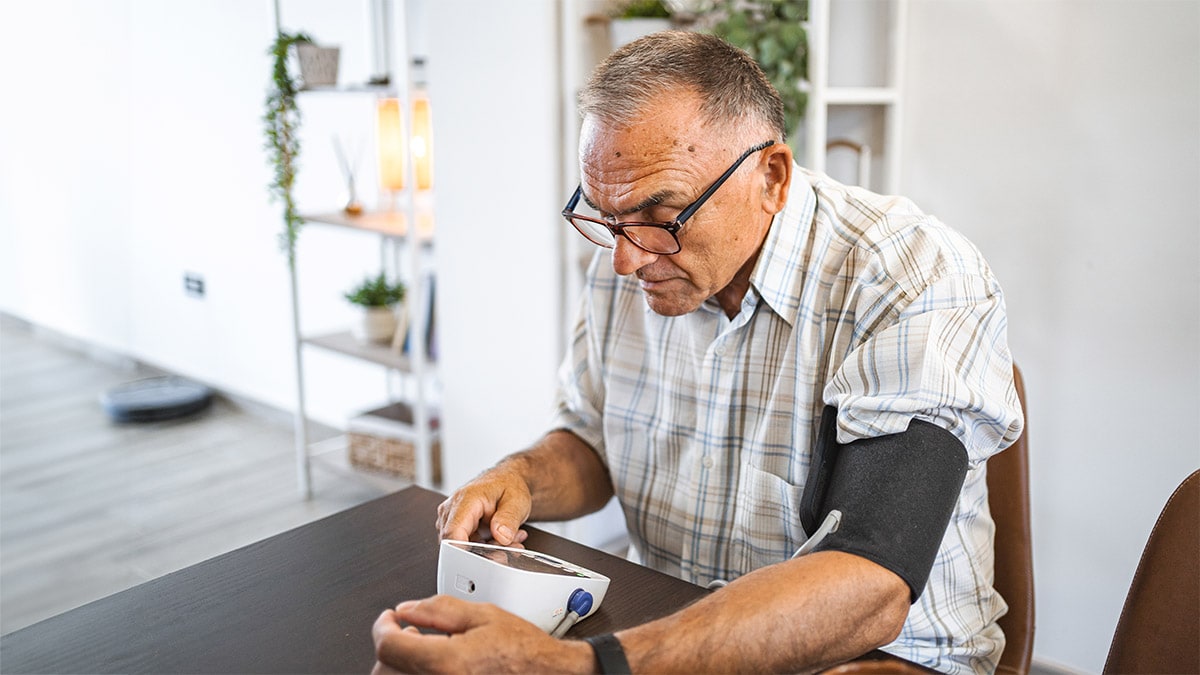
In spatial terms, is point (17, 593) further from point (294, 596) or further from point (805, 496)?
point (805, 496)

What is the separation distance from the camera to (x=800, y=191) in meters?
1.31

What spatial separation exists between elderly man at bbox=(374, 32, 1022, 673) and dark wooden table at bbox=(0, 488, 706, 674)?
0.09m

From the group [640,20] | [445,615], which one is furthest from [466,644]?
[640,20]

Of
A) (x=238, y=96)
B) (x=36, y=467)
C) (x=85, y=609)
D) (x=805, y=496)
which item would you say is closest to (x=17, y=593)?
(x=36, y=467)

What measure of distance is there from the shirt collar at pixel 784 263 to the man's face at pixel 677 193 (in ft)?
0.07

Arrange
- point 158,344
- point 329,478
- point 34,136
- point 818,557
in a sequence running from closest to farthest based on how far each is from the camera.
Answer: point 818,557 → point 34,136 → point 158,344 → point 329,478

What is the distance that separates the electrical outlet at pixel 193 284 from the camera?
9.85 ft

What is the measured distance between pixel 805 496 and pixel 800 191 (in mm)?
408

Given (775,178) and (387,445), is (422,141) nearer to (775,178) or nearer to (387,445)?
(387,445)

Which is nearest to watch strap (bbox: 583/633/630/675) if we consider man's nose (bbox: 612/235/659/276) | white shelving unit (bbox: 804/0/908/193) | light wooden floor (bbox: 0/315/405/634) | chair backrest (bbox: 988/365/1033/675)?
man's nose (bbox: 612/235/659/276)

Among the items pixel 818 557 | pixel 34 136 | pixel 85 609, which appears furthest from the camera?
pixel 34 136

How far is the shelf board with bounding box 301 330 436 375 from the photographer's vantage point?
2.94m

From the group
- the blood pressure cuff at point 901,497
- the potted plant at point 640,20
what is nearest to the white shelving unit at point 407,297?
the potted plant at point 640,20

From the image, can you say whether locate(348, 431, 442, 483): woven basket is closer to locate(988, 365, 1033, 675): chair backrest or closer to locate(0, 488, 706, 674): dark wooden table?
locate(0, 488, 706, 674): dark wooden table
